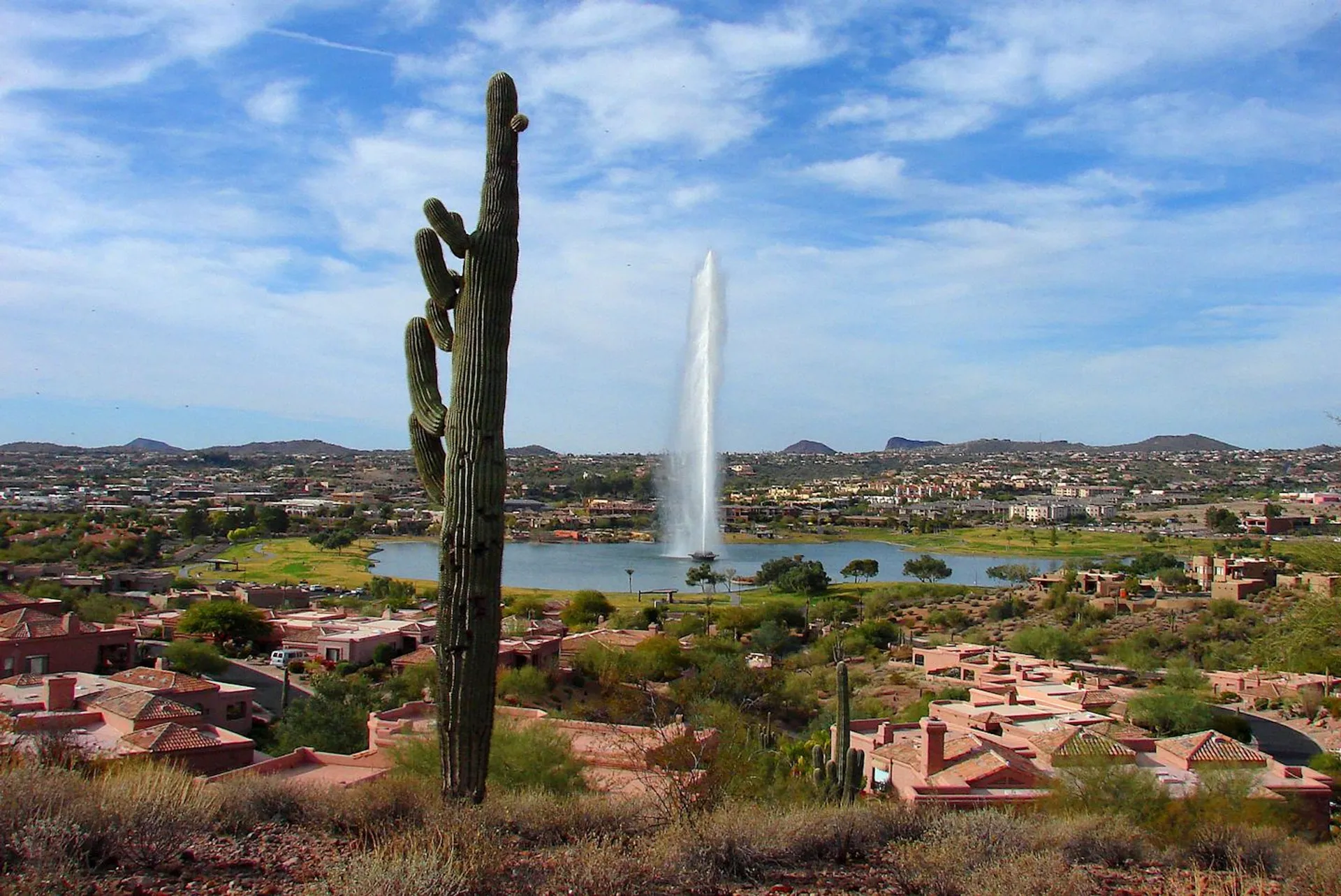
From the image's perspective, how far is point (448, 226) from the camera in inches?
222

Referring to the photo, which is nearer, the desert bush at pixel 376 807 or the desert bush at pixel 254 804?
the desert bush at pixel 376 807

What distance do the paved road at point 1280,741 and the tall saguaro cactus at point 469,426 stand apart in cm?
1440

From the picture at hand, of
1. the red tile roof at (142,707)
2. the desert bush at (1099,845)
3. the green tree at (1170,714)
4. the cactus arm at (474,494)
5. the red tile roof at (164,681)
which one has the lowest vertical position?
the green tree at (1170,714)

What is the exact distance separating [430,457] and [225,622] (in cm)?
2172

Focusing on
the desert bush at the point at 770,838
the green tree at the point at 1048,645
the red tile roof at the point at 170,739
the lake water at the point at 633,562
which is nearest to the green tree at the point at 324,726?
the red tile roof at the point at 170,739

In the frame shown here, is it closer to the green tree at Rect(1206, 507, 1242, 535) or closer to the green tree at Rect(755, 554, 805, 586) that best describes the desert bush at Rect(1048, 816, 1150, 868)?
the green tree at Rect(755, 554, 805, 586)

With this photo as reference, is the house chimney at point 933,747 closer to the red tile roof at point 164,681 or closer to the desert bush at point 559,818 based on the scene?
the desert bush at point 559,818

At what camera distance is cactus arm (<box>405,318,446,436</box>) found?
5.88m

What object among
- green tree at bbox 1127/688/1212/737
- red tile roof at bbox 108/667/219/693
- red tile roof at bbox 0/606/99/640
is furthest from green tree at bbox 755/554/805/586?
red tile roof at bbox 108/667/219/693

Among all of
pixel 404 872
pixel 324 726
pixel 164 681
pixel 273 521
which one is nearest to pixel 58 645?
pixel 164 681

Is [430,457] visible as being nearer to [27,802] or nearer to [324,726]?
[27,802]

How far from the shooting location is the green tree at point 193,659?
2022 cm

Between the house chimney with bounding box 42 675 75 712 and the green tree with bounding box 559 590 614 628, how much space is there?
18.3m

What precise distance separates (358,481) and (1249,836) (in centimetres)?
11583
